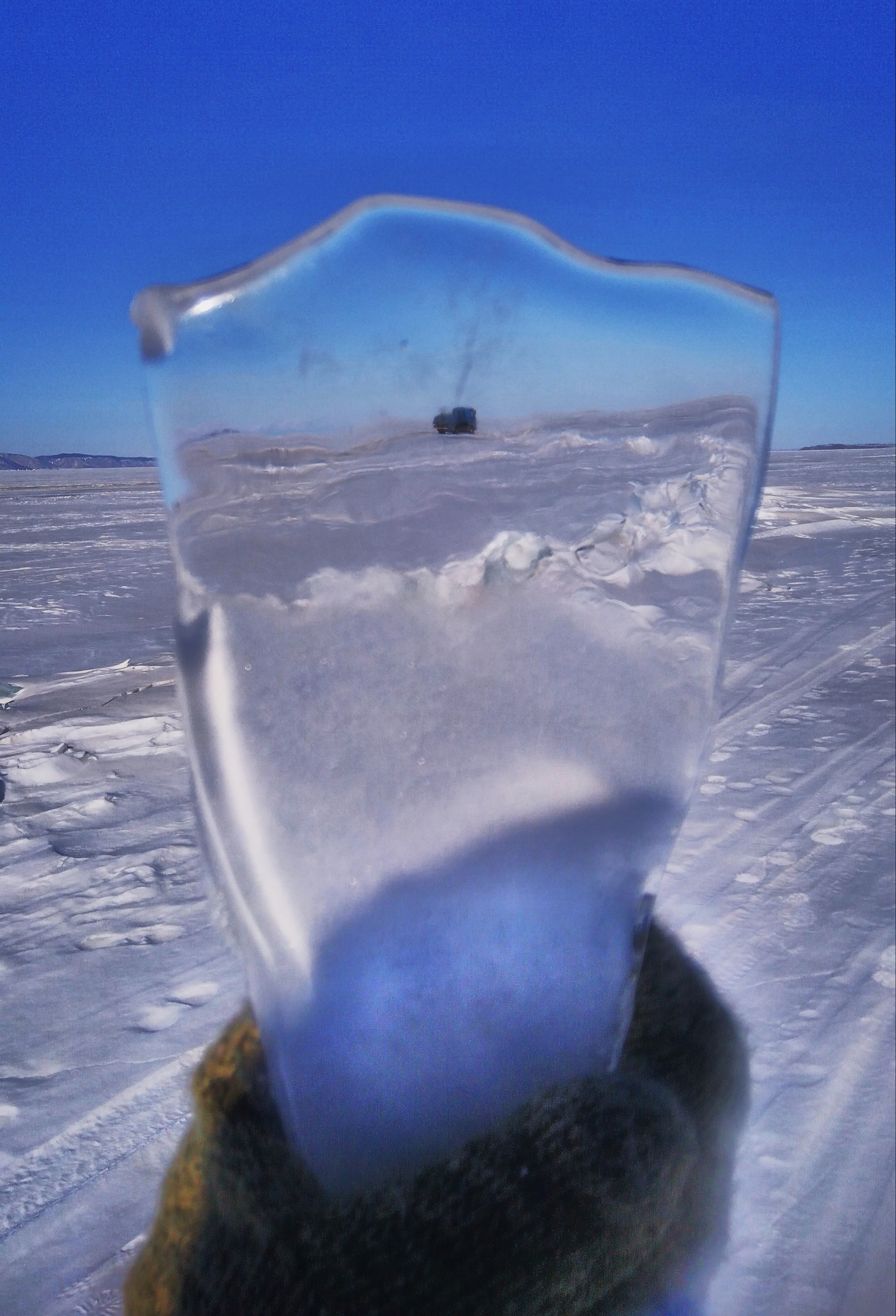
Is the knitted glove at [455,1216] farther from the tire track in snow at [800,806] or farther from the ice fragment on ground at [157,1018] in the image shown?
the tire track in snow at [800,806]

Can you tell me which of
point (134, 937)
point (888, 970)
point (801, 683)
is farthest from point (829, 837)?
point (134, 937)

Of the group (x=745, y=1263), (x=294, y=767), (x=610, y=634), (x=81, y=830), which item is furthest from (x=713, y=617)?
(x=81, y=830)

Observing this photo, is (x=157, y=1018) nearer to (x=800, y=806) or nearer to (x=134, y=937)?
(x=134, y=937)

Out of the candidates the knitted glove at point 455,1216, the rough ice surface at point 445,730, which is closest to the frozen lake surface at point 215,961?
the knitted glove at point 455,1216

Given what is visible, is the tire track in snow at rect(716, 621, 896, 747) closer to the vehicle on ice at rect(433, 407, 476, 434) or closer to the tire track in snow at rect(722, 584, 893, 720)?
the tire track in snow at rect(722, 584, 893, 720)

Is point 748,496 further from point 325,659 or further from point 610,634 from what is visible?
point 325,659
